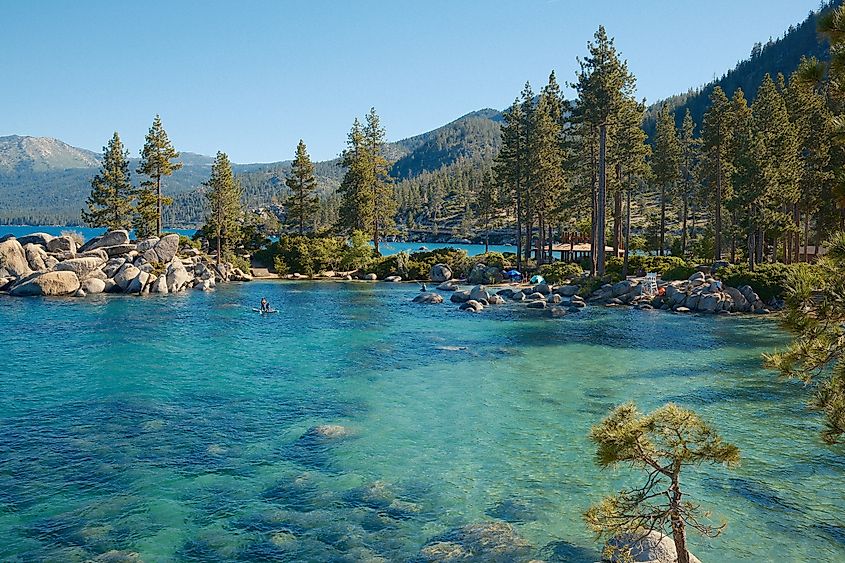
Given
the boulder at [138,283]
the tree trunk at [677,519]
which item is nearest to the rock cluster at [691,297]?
the tree trunk at [677,519]

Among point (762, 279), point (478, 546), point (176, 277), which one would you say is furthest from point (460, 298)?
point (478, 546)

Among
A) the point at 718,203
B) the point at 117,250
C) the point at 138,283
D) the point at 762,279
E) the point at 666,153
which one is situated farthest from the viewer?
the point at 666,153

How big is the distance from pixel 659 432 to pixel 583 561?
422cm

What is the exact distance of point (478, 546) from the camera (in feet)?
37.6

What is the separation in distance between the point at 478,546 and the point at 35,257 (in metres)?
57.6

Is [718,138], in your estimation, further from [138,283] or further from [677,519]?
[677,519]

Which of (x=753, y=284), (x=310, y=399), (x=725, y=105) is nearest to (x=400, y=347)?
(x=310, y=399)

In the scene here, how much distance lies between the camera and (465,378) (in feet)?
82.4

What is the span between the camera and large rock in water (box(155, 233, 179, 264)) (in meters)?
59.9

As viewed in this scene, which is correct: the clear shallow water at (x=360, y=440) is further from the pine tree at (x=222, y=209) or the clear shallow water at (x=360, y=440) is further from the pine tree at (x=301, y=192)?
the pine tree at (x=301, y=192)

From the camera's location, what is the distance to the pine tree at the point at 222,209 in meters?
71.9

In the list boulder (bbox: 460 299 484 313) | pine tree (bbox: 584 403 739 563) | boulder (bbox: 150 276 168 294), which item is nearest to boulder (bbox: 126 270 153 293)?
boulder (bbox: 150 276 168 294)

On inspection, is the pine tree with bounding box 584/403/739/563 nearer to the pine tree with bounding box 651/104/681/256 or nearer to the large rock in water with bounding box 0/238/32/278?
the large rock in water with bounding box 0/238/32/278

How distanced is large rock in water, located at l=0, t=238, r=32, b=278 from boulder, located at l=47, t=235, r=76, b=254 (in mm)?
3887
